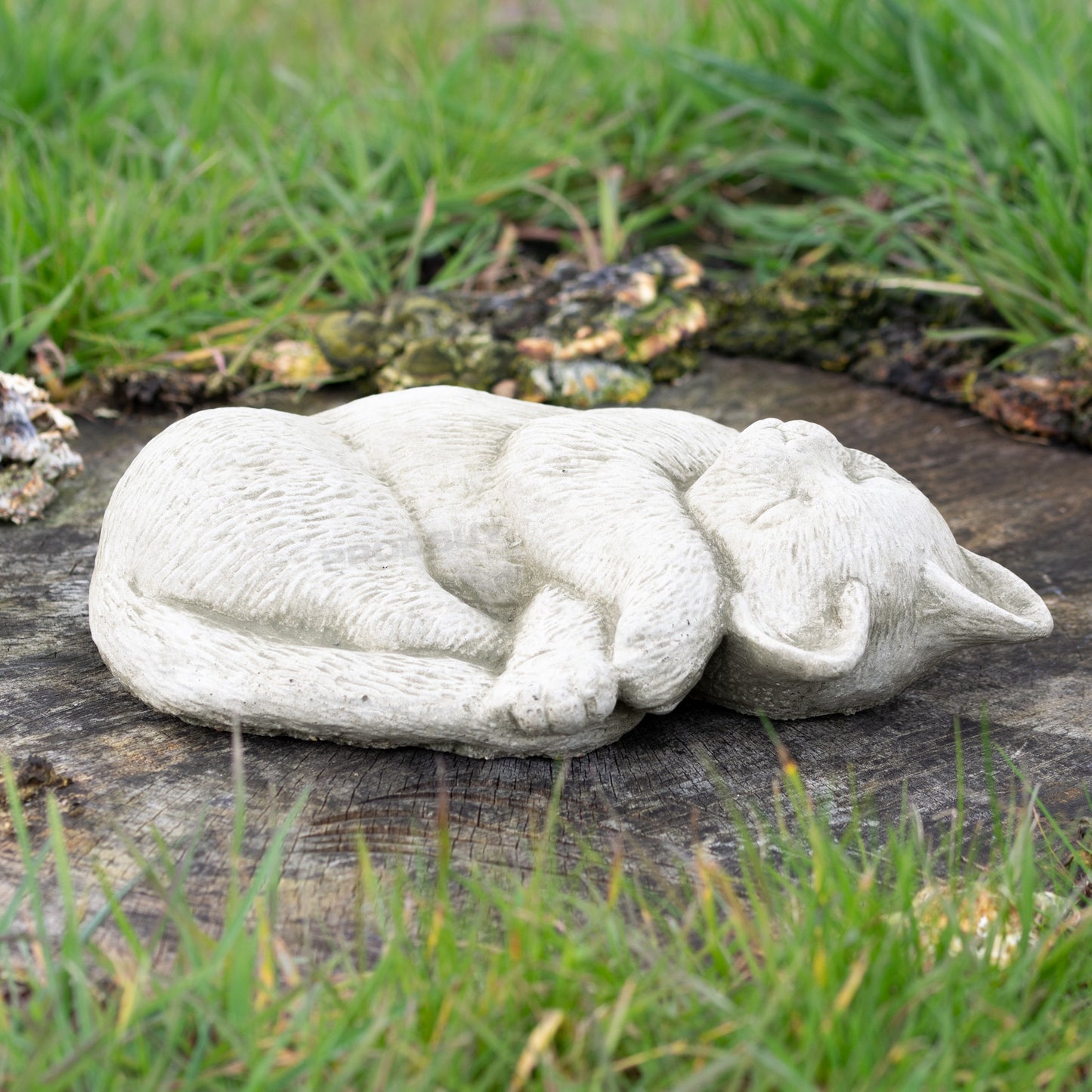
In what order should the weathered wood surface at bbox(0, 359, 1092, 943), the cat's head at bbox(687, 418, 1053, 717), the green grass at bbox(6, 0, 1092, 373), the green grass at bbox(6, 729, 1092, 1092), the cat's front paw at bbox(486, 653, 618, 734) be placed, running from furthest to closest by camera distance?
the green grass at bbox(6, 0, 1092, 373) → the cat's head at bbox(687, 418, 1053, 717) → the cat's front paw at bbox(486, 653, 618, 734) → the weathered wood surface at bbox(0, 359, 1092, 943) → the green grass at bbox(6, 729, 1092, 1092)

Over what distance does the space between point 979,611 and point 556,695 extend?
2.44 feet

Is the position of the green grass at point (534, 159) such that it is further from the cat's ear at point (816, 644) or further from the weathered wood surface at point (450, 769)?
the cat's ear at point (816, 644)

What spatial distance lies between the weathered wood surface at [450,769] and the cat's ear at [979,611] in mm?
177

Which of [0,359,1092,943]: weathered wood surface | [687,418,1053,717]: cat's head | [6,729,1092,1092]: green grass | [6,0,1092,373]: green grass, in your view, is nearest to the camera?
[6,729,1092,1092]: green grass

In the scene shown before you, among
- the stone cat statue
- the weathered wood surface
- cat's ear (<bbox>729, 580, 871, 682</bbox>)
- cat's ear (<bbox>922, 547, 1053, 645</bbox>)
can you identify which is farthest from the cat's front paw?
cat's ear (<bbox>922, 547, 1053, 645</bbox>)

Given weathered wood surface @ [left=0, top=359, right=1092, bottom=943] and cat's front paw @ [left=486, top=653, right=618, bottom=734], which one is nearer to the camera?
weathered wood surface @ [left=0, top=359, right=1092, bottom=943]

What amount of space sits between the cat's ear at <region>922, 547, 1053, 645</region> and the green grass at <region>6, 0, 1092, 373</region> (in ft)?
4.44

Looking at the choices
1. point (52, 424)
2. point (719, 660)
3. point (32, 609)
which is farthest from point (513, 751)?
point (52, 424)

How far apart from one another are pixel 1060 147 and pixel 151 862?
3204mm

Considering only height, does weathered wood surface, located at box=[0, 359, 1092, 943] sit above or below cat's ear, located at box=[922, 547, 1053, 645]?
below

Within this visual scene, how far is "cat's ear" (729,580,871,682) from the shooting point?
1893 millimetres

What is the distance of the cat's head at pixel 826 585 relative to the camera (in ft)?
6.44

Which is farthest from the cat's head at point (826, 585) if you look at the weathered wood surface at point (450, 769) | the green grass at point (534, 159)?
the green grass at point (534, 159)

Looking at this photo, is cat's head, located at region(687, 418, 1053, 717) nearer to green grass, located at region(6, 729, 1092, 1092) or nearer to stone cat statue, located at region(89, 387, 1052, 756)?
stone cat statue, located at region(89, 387, 1052, 756)
